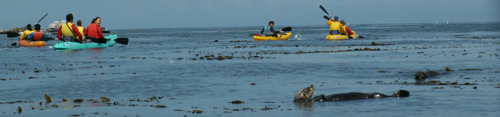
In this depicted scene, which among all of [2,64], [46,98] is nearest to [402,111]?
[46,98]

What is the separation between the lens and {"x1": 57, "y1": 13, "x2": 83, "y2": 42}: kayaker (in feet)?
101

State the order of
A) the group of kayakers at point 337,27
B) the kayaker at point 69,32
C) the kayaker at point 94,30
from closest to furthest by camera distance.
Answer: the kayaker at point 69,32 < the kayaker at point 94,30 < the group of kayakers at point 337,27

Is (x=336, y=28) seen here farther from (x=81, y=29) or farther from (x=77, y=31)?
(x=77, y=31)

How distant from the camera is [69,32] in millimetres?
31688

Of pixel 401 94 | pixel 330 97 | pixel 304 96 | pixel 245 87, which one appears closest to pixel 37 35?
pixel 245 87

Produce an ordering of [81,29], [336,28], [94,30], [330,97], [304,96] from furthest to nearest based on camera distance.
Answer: [336,28], [94,30], [81,29], [330,97], [304,96]

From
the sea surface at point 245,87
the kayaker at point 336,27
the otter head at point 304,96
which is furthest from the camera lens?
the kayaker at point 336,27

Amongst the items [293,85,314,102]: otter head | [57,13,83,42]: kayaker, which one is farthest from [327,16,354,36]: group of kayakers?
[293,85,314,102]: otter head

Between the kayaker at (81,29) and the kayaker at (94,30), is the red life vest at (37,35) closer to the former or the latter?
the kayaker at (81,29)

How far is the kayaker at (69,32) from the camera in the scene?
30922 mm

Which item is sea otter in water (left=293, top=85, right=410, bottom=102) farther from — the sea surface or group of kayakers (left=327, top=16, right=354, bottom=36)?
group of kayakers (left=327, top=16, right=354, bottom=36)

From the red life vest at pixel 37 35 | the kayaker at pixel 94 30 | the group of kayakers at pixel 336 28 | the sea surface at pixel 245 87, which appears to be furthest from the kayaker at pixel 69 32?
the group of kayakers at pixel 336 28

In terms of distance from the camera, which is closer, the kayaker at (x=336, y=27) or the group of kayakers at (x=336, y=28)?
the kayaker at (x=336, y=27)

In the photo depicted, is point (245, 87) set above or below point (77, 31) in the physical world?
below
